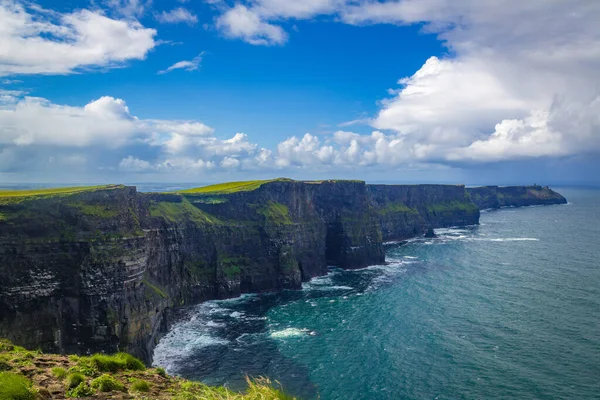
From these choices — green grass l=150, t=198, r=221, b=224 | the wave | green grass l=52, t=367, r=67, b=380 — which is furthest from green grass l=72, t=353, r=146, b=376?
green grass l=150, t=198, r=221, b=224

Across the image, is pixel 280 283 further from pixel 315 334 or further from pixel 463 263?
pixel 463 263

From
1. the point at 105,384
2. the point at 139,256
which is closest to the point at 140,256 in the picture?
the point at 139,256

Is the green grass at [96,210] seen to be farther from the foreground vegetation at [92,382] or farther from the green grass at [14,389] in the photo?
the green grass at [14,389]

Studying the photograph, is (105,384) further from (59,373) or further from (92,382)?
(59,373)

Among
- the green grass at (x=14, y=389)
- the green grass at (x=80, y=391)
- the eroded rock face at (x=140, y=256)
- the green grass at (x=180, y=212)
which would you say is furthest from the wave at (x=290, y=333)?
the green grass at (x=14, y=389)

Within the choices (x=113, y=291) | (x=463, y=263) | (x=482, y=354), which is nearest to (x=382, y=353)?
(x=482, y=354)

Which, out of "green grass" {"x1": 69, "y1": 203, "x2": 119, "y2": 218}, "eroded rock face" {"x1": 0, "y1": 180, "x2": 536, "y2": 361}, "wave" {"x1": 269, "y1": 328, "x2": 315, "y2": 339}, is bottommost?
"wave" {"x1": 269, "y1": 328, "x2": 315, "y2": 339}

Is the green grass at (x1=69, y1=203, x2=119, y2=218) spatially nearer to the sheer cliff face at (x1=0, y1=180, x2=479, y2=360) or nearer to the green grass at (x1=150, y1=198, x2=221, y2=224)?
the sheer cliff face at (x1=0, y1=180, x2=479, y2=360)
